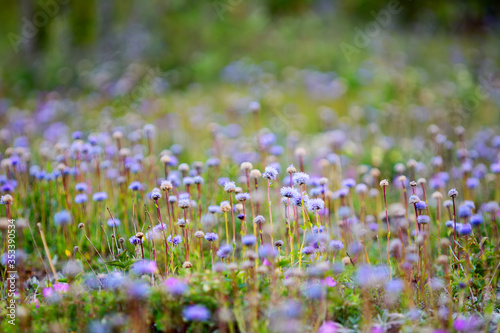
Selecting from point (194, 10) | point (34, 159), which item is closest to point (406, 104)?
point (34, 159)

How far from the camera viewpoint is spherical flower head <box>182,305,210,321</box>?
1.60 metres

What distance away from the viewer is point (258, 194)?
7.73ft

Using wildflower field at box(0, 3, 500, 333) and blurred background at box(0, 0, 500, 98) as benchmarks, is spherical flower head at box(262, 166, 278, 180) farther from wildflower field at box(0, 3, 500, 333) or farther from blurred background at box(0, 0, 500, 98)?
blurred background at box(0, 0, 500, 98)

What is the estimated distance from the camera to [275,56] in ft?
28.9

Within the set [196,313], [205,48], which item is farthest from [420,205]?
[205,48]

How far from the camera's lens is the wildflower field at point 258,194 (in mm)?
1796

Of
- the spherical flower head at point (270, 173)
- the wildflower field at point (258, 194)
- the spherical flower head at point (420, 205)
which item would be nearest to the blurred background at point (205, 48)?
the wildflower field at point (258, 194)

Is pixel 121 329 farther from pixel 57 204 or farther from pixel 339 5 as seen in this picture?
pixel 339 5

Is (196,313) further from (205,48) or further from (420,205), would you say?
(205,48)

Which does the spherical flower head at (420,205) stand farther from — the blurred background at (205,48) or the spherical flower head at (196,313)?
the blurred background at (205,48)

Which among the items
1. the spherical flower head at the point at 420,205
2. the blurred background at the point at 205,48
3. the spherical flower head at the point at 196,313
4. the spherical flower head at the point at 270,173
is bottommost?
the spherical flower head at the point at 196,313

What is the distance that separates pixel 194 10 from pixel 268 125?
16.6 feet

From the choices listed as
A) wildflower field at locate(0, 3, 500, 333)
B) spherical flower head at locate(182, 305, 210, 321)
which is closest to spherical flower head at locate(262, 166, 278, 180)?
wildflower field at locate(0, 3, 500, 333)

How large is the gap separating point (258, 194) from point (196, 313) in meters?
0.88
